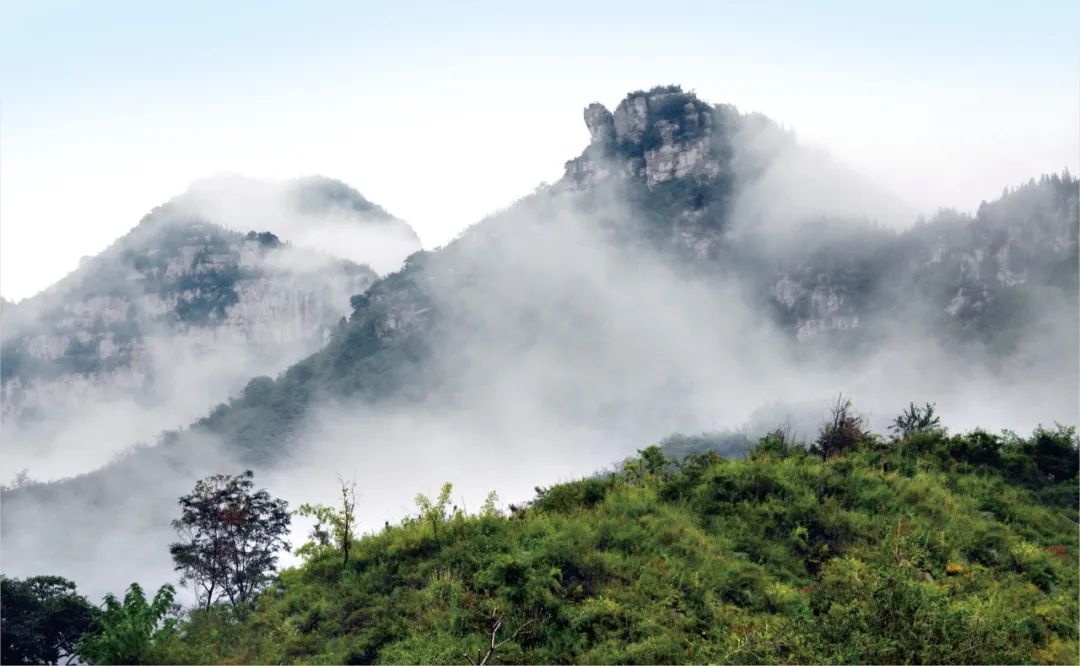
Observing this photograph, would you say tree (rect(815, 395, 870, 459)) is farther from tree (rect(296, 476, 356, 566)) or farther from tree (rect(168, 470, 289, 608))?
tree (rect(168, 470, 289, 608))

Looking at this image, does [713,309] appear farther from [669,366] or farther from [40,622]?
[40,622]

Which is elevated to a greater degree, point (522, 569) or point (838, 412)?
point (838, 412)

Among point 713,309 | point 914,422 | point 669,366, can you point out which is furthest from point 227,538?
point 713,309

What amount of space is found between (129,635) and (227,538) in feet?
52.6

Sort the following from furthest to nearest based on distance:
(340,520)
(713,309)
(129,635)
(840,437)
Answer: (713,309) < (840,437) < (340,520) < (129,635)

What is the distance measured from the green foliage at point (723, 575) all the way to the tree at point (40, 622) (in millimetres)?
8582

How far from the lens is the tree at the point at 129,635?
48.5 feet

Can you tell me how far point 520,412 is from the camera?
186125mm

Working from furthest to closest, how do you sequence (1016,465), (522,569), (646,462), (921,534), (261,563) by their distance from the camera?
(261,563), (646,462), (1016,465), (921,534), (522,569)

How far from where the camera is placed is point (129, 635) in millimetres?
14867

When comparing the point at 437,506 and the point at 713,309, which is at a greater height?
the point at 713,309

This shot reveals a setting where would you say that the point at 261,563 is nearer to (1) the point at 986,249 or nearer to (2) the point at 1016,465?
(2) the point at 1016,465

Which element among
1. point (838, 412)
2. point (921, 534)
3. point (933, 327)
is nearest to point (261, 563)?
point (838, 412)

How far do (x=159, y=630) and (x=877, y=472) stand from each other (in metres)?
16.3
